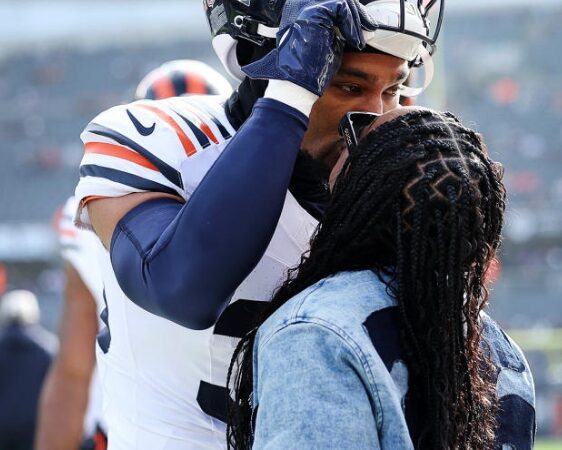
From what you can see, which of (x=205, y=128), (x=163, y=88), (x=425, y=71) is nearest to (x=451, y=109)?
(x=163, y=88)

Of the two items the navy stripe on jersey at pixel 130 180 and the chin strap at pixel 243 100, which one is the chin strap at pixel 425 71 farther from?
the navy stripe on jersey at pixel 130 180

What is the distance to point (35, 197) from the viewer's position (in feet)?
70.5

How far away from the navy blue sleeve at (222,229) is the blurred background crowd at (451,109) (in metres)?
14.5

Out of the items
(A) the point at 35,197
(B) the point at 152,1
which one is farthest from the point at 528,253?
(B) the point at 152,1

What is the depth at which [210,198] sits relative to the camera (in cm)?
161

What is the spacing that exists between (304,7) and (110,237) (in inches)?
20.6

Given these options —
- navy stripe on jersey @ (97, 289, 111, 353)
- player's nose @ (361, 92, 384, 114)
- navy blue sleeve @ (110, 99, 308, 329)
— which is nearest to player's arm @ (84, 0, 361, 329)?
navy blue sleeve @ (110, 99, 308, 329)

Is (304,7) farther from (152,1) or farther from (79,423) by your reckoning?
(152,1)

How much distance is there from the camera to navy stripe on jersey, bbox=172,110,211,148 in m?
1.98

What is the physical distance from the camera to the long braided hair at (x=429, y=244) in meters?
1.47

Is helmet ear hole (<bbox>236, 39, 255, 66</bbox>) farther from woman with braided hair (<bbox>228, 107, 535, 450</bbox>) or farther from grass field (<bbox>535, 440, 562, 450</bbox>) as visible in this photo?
grass field (<bbox>535, 440, 562, 450</bbox>)

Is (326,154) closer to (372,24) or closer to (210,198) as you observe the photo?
(372,24)

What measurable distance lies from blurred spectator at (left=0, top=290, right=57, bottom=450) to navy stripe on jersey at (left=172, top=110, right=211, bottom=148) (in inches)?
161

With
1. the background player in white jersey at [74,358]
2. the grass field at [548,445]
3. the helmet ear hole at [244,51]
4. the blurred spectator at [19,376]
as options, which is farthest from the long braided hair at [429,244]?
the grass field at [548,445]
